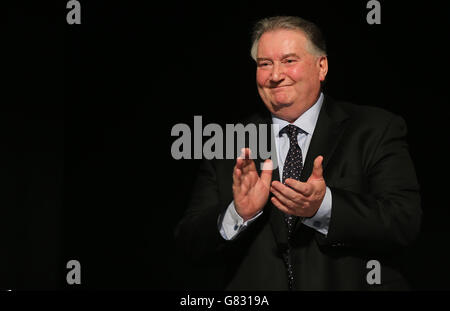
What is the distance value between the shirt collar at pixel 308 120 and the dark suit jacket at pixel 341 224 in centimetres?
6

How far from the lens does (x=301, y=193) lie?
6.66 feet

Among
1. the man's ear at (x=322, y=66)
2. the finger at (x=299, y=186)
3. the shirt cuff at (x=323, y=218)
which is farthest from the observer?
the man's ear at (x=322, y=66)

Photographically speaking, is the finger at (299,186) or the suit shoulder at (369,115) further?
the suit shoulder at (369,115)

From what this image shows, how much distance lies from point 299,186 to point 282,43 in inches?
26.6

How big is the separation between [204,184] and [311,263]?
57 centimetres

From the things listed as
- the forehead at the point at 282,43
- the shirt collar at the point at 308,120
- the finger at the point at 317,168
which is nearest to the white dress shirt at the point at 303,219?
the shirt collar at the point at 308,120

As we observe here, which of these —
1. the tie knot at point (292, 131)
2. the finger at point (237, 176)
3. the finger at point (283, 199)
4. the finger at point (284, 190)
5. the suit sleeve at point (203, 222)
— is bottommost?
the suit sleeve at point (203, 222)

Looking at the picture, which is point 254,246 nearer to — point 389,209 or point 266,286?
point 266,286

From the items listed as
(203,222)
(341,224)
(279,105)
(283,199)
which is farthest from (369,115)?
(203,222)

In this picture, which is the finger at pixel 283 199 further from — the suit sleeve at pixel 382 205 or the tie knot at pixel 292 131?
the tie knot at pixel 292 131

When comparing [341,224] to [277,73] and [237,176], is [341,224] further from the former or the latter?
[277,73]

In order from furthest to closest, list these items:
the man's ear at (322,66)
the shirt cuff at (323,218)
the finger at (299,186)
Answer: the man's ear at (322,66)
the shirt cuff at (323,218)
the finger at (299,186)

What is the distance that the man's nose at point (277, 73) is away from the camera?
2416 mm

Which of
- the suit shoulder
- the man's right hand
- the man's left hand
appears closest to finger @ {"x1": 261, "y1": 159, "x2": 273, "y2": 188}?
the man's right hand
